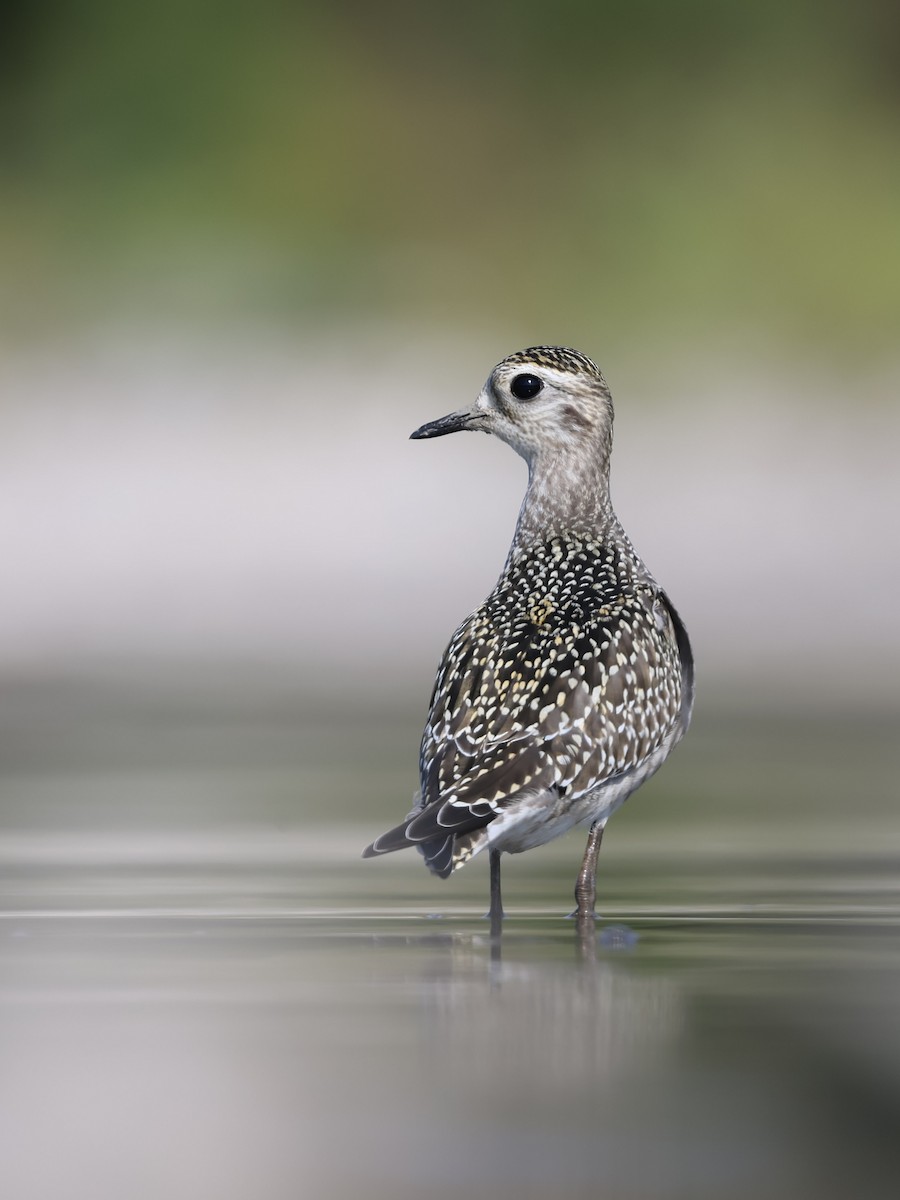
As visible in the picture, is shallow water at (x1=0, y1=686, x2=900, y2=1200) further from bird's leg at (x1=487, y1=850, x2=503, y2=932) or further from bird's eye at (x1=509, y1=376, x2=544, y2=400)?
bird's eye at (x1=509, y1=376, x2=544, y2=400)

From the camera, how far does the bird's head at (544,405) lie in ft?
29.3

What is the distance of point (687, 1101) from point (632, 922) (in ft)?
7.63

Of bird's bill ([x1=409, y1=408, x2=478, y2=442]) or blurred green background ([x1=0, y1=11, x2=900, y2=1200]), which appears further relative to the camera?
bird's bill ([x1=409, y1=408, x2=478, y2=442])

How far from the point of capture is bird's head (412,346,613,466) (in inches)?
352

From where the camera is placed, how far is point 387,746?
40.1ft

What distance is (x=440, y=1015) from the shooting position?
6.21m
